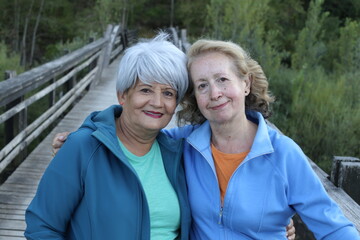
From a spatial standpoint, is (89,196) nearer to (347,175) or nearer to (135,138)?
(135,138)

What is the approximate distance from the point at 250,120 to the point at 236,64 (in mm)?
341

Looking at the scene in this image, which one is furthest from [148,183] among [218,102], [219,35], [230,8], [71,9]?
[71,9]

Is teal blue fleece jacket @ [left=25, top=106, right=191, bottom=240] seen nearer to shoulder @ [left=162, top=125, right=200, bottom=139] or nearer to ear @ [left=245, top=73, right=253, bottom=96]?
shoulder @ [left=162, top=125, right=200, bottom=139]

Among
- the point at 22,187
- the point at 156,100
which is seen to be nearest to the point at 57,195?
the point at 156,100

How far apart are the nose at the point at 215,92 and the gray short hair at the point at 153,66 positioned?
127 mm

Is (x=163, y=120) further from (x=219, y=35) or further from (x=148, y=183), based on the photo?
(x=219, y=35)

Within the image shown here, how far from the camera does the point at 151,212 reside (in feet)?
6.70

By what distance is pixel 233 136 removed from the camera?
2.27 meters

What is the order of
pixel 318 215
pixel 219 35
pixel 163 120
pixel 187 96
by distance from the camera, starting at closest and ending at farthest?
pixel 318 215
pixel 163 120
pixel 187 96
pixel 219 35

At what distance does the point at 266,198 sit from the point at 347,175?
3.02 ft

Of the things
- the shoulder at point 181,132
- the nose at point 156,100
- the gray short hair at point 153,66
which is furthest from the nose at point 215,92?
the shoulder at point 181,132

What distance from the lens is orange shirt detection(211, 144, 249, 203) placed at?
2160 mm

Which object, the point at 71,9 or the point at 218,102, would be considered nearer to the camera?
the point at 218,102

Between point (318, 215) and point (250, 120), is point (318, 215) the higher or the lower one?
the lower one
